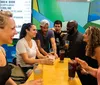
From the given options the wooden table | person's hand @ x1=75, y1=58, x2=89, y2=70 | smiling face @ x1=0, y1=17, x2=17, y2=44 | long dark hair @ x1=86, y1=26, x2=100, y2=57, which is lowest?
the wooden table

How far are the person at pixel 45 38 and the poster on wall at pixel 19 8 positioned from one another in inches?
37.3

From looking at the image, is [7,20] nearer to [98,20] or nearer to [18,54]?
[18,54]

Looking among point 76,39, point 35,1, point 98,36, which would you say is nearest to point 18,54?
point 76,39

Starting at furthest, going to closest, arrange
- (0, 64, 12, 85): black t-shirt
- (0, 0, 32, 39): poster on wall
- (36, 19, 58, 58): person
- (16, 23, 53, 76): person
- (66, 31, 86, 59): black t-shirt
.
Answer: (0, 0, 32, 39): poster on wall, (36, 19, 58, 58): person, (66, 31, 86, 59): black t-shirt, (16, 23, 53, 76): person, (0, 64, 12, 85): black t-shirt

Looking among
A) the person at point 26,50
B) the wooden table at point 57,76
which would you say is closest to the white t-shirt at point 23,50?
the person at point 26,50

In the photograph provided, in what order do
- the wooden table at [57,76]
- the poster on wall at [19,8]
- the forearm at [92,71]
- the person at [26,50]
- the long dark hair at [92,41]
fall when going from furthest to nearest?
the poster on wall at [19,8], the person at [26,50], the long dark hair at [92,41], the forearm at [92,71], the wooden table at [57,76]

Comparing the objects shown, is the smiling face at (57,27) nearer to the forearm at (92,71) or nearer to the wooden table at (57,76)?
A: the wooden table at (57,76)

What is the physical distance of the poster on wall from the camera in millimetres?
5570

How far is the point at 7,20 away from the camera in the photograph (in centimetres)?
198

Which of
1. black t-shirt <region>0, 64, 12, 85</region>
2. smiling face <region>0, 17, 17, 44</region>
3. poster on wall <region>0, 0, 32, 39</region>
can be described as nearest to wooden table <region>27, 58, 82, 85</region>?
black t-shirt <region>0, 64, 12, 85</region>

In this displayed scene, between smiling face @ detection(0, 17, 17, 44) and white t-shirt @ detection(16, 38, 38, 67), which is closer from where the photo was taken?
smiling face @ detection(0, 17, 17, 44)

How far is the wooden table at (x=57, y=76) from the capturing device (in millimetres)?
2424

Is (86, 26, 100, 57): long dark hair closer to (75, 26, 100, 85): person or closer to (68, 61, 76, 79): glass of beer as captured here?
(75, 26, 100, 85): person

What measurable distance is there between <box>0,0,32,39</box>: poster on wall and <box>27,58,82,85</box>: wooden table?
2.61 meters
